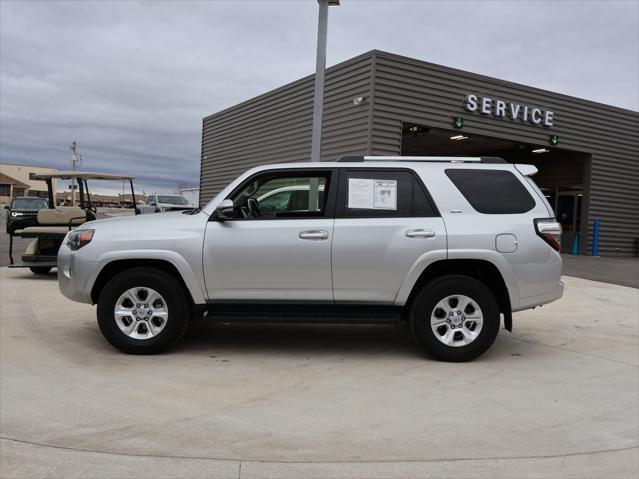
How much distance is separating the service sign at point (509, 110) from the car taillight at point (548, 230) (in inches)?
435

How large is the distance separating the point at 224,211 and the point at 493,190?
8.42ft

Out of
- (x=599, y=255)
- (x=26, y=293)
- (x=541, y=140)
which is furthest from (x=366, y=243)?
(x=599, y=255)

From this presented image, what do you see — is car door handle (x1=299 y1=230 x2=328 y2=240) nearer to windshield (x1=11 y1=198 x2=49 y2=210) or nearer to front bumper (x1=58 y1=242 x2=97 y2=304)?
front bumper (x1=58 y1=242 x2=97 y2=304)

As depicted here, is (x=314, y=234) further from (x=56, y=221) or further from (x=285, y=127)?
(x=285, y=127)

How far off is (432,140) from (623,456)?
695 inches

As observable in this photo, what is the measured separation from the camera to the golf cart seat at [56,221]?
32.8 feet

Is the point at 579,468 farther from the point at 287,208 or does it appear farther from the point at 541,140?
the point at 541,140

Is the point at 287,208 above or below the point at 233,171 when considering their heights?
below

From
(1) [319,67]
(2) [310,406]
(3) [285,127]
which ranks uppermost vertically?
(3) [285,127]

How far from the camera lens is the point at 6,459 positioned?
3.13 m

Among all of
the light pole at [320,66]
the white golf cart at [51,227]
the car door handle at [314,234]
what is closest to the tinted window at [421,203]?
the car door handle at [314,234]

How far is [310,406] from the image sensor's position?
4090 millimetres

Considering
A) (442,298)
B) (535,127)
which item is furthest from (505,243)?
(535,127)

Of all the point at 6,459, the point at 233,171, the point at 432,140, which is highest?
the point at 432,140
